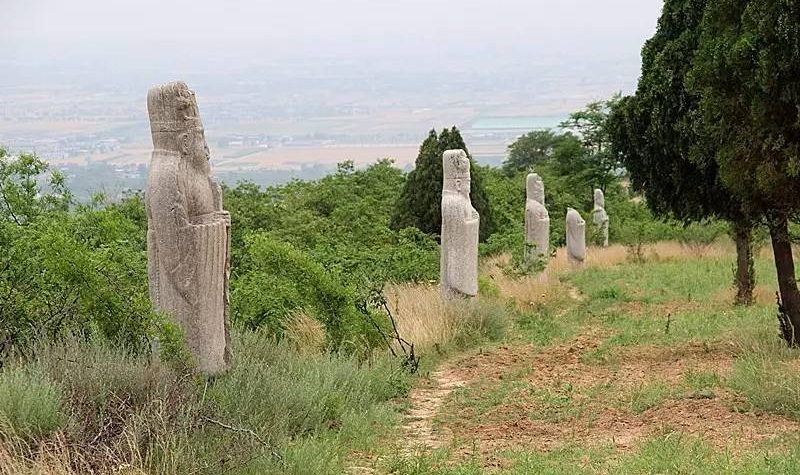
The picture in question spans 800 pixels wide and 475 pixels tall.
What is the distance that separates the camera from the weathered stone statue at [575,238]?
77.2 ft

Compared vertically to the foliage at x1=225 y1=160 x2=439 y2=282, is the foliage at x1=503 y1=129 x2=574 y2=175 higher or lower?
higher

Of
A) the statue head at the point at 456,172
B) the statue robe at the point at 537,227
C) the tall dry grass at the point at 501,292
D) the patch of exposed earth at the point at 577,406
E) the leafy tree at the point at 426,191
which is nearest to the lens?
the patch of exposed earth at the point at 577,406

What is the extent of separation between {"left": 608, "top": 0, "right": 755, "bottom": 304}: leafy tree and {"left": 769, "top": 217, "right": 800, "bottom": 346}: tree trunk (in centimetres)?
38

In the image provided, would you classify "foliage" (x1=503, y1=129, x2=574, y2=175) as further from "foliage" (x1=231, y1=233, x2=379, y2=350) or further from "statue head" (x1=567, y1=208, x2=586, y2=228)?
"foliage" (x1=231, y1=233, x2=379, y2=350)

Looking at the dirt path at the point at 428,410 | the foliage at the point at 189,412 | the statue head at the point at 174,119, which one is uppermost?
the statue head at the point at 174,119

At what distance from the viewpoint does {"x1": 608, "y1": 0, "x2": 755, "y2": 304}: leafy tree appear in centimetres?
1071

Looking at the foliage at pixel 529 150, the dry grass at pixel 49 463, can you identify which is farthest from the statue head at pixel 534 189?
the foliage at pixel 529 150

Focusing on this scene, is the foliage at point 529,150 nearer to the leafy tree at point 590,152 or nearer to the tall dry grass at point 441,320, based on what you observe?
the leafy tree at point 590,152

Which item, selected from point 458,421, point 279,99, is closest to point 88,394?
point 458,421

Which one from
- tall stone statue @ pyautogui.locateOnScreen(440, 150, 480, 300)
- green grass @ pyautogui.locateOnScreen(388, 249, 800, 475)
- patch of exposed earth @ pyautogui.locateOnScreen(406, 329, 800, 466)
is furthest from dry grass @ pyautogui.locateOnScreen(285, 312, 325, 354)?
tall stone statue @ pyautogui.locateOnScreen(440, 150, 480, 300)

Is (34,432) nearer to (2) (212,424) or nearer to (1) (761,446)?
(2) (212,424)

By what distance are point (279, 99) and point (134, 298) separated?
48.8 metres

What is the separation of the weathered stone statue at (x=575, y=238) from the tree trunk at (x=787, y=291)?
12.9 m

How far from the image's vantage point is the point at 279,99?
55719 mm
